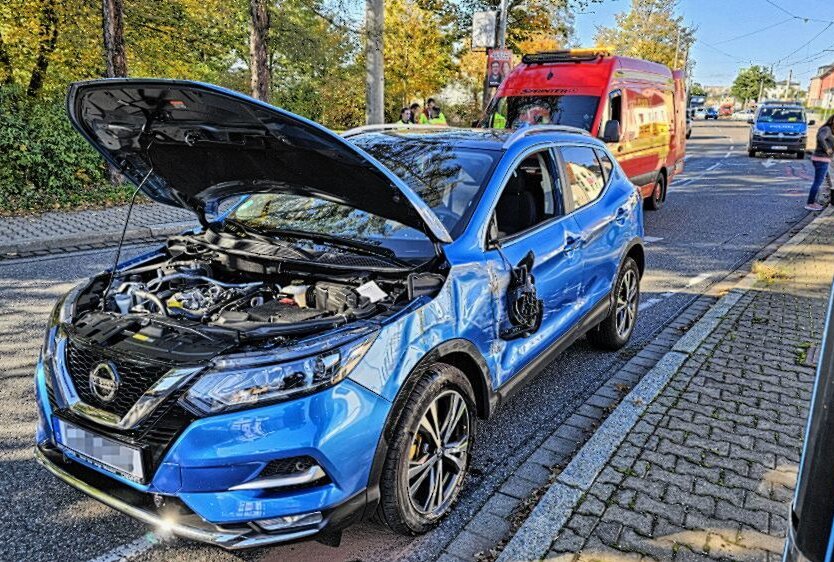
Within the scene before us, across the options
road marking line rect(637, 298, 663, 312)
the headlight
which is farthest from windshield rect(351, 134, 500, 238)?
road marking line rect(637, 298, 663, 312)

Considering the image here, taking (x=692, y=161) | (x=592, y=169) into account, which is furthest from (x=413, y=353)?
(x=692, y=161)

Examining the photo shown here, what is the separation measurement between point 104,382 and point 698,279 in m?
7.38

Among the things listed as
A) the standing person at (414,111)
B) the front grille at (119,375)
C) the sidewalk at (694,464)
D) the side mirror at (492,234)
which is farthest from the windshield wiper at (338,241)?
the standing person at (414,111)

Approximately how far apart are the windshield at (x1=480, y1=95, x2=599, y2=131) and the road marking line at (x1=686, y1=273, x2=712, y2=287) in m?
3.22

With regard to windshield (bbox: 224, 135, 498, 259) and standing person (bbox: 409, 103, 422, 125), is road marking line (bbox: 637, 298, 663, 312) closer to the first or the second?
windshield (bbox: 224, 135, 498, 259)

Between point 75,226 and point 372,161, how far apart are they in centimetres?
872

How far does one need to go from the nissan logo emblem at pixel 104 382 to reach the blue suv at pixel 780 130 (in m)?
26.8

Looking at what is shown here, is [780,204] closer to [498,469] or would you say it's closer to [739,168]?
[739,168]

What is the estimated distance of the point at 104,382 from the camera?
2.48m

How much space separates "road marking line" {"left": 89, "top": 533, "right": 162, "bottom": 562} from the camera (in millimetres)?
2737

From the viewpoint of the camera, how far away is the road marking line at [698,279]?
782 centimetres

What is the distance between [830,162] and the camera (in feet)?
40.9

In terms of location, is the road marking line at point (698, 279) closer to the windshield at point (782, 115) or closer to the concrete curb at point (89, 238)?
the concrete curb at point (89, 238)

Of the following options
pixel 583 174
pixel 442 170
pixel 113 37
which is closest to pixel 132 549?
pixel 442 170
